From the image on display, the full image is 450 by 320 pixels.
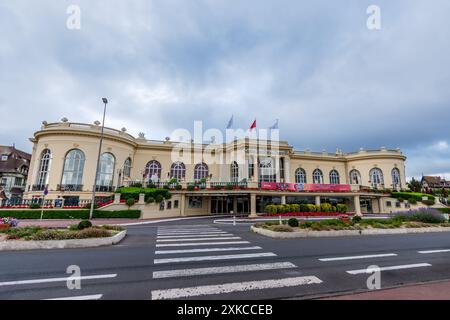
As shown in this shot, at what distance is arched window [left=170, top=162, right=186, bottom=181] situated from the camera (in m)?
35.0

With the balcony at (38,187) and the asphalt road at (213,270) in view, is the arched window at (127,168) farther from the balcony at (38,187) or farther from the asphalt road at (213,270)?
the asphalt road at (213,270)

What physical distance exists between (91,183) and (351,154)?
44189mm

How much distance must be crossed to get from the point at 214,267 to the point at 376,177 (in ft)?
139

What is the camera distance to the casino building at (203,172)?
26.9m

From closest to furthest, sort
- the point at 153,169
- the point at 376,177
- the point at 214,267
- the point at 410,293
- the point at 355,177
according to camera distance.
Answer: the point at 410,293, the point at 214,267, the point at 153,169, the point at 376,177, the point at 355,177

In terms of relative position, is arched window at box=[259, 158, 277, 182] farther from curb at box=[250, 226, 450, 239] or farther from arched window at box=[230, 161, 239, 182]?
curb at box=[250, 226, 450, 239]

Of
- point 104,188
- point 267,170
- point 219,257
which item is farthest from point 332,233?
point 104,188

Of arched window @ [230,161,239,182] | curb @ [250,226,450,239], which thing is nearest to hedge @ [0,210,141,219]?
curb @ [250,226,450,239]

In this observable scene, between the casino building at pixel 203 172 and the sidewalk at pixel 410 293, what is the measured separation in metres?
21.3

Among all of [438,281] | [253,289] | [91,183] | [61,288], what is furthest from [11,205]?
[438,281]

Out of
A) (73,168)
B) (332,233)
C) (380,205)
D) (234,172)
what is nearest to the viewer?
(332,233)

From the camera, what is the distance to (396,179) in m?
38.0

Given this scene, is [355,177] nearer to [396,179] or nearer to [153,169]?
[396,179]
